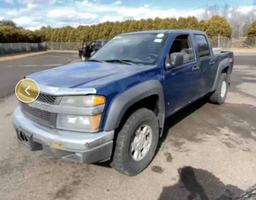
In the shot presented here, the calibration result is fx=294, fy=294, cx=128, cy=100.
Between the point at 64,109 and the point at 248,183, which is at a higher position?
the point at 64,109

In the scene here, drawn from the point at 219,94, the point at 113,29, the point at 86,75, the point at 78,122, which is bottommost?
the point at 219,94

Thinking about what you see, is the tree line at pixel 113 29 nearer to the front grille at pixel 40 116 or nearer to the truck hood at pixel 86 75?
the truck hood at pixel 86 75

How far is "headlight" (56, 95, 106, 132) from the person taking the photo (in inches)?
126

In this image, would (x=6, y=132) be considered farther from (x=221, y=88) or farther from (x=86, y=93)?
(x=221, y=88)

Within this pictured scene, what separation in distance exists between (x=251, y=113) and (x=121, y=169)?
419 centimetres

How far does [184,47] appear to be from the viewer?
5.29 m

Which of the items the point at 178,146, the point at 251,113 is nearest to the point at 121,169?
the point at 178,146

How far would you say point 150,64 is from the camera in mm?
4277

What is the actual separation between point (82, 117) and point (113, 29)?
2094 inches

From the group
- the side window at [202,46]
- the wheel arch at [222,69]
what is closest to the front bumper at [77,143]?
the side window at [202,46]

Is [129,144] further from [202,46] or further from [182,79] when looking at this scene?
[202,46]

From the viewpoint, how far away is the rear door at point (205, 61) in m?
5.68

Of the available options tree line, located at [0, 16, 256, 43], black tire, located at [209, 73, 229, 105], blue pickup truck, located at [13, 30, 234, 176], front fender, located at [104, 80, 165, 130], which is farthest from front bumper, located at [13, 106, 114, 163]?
tree line, located at [0, 16, 256, 43]

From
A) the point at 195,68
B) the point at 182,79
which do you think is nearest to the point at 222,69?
the point at 195,68
